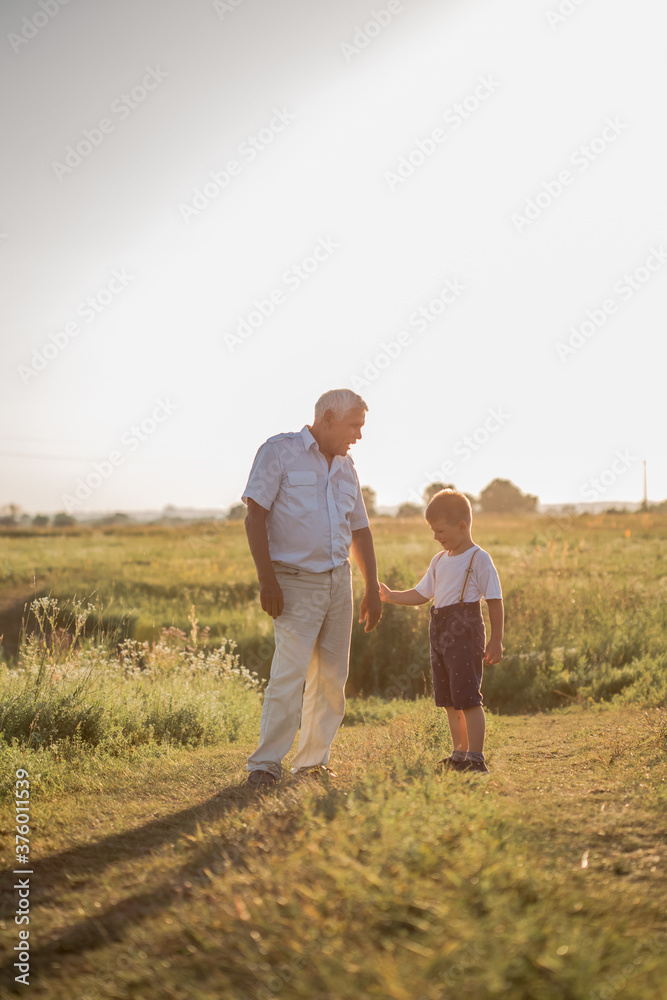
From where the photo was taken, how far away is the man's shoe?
4062 mm

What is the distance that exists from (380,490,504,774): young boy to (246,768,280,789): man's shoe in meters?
0.94

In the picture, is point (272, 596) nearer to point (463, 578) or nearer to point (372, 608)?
point (372, 608)

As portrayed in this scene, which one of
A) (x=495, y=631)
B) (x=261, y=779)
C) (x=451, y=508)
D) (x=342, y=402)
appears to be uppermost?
(x=342, y=402)

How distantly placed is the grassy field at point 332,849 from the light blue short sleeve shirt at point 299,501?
1238mm

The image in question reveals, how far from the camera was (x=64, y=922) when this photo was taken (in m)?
2.67

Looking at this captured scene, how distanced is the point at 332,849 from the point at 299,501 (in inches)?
85.4

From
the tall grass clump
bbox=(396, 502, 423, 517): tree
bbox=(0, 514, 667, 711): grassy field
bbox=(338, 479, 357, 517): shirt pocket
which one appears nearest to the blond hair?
bbox=(338, 479, 357, 517): shirt pocket

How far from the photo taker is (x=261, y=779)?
411 centimetres

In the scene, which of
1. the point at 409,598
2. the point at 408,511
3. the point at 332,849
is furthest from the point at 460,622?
the point at 408,511

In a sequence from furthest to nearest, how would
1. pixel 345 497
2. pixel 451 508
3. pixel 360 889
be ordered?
pixel 345 497 < pixel 451 508 < pixel 360 889

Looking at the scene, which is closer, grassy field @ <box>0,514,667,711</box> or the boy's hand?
the boy's hand

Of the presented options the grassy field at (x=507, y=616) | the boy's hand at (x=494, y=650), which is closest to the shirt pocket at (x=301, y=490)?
the boy's hand at (x=494, y=650)

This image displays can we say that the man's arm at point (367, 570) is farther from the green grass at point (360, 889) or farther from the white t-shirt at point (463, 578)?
the green grass at point (360, 889)

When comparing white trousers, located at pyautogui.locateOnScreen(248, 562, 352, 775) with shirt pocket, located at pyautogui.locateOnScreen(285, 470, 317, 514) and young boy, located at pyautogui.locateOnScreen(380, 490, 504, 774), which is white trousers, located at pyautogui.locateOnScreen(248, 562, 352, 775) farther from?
young boy, located at pyautogui.locateOnScreen(380, 490, 504, 774)
